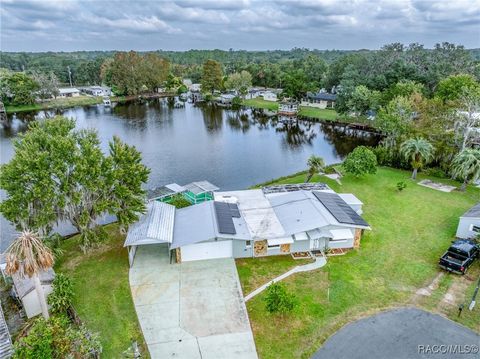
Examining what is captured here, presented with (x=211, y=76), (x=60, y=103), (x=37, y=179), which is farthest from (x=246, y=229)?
(x=60, y=103)

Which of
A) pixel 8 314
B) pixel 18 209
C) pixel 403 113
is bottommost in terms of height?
pixel 8 314

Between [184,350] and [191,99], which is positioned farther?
[191,99]

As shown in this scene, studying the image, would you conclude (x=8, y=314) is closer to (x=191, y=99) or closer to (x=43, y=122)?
(x=43, y=122)

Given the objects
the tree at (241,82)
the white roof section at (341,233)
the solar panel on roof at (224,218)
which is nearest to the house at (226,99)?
the tree at (241,82)

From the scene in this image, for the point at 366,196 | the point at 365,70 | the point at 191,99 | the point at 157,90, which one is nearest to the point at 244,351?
the point at 366,196

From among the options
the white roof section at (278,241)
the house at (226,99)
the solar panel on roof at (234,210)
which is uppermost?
the house at (226,99)

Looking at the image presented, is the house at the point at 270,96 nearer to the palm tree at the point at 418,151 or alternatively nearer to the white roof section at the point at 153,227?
the palm tree at the point at 418,151

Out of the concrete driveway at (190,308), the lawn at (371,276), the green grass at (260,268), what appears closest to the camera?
the concrete driveway at (190,308)

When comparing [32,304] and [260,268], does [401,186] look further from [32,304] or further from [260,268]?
[32,304]
